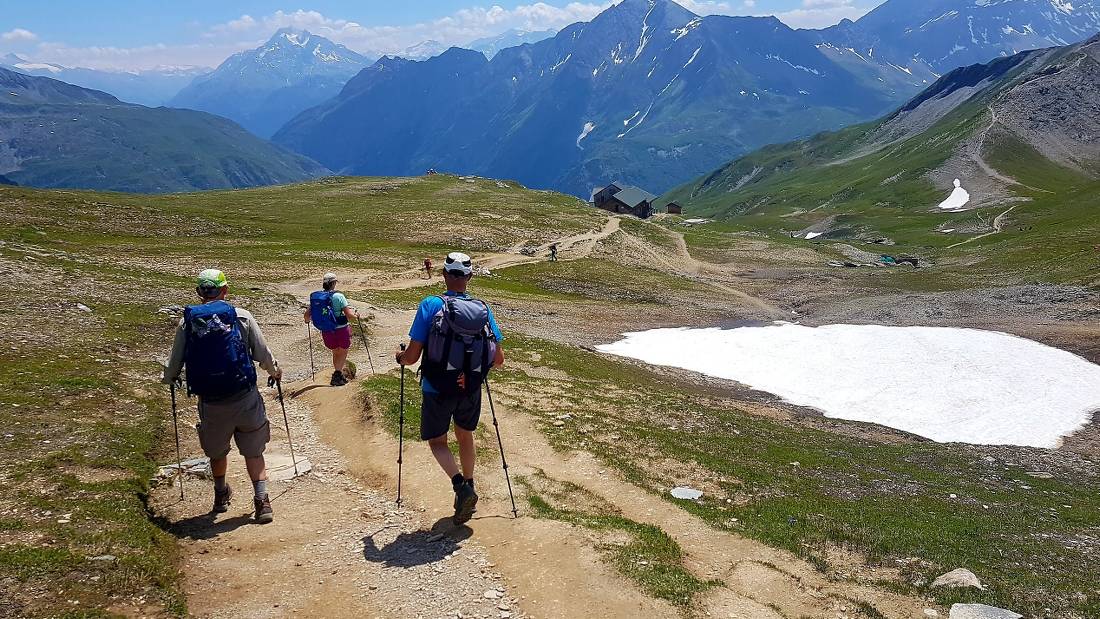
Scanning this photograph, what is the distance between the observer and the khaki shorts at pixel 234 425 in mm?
12172

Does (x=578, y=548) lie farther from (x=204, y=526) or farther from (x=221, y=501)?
(x=221, y=501)

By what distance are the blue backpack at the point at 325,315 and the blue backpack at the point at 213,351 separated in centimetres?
1083

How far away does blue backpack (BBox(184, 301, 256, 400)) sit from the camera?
37.8 feet

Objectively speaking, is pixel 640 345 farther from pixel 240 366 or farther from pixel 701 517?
pixel 240 366

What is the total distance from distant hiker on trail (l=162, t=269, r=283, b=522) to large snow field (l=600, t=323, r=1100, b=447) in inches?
1321

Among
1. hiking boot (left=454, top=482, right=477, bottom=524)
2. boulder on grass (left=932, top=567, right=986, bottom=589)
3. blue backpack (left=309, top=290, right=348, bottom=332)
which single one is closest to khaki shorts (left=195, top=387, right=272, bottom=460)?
hiking boot (left=454, top=482, right=477, bottom=524)

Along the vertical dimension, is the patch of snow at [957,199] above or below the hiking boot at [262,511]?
above

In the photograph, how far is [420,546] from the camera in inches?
462

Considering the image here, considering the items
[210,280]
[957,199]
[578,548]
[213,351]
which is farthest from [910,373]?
[957,199]

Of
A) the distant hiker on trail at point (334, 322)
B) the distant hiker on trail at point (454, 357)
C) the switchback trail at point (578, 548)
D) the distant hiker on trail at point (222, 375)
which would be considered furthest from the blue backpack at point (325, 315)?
the distant hiker on trail at point (454, 357)

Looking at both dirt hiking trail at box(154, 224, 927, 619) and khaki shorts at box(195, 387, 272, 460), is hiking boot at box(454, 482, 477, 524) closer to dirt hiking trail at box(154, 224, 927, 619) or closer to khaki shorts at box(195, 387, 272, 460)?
dirt hiking trail at box(154, 224, 927, 619)

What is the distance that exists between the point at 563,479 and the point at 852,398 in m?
29.6

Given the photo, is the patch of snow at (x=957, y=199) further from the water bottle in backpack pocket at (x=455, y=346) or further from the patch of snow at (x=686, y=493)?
the water bottle in backpack pocket at (x=455, y=346)

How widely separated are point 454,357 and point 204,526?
6.34m
